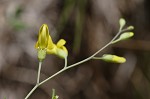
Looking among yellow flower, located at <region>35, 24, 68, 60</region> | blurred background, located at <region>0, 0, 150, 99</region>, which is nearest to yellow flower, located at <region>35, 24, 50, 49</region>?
yellow flower, located at <region>35, 24, 68, 60</region>

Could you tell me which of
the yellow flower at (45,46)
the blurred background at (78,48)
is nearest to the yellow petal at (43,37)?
the yellow flower at (45,46)

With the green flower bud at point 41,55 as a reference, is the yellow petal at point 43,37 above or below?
above

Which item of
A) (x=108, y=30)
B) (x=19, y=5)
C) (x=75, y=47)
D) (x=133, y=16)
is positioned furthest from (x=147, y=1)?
(x=19, y=5)

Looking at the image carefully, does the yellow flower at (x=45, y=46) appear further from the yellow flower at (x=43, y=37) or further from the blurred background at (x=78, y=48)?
the blurred background at (x=78, y=48)

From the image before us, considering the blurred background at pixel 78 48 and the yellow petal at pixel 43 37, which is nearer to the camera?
the yellow petal at pixel 43 37

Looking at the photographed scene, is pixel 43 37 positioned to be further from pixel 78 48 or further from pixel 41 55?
pixel 78 48

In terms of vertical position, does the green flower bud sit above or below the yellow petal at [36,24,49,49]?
below

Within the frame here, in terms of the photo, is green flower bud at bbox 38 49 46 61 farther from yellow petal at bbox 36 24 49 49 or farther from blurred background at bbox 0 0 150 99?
blurred background at bbox 0 0 150 99

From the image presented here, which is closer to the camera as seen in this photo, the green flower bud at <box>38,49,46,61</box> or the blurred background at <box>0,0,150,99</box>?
the green flower bud at <box>38,49,46,61</box>

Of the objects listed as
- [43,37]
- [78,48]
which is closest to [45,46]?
[43,37]
